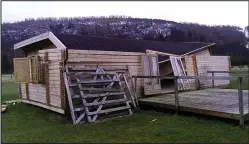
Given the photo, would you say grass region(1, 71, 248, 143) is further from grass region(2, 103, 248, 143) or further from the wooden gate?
the wooden gate

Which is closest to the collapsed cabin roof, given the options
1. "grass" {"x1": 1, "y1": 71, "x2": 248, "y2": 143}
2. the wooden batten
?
the wooden batten

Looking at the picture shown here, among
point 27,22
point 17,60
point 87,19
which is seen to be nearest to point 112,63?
point 17,60

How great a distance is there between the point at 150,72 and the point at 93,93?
10.9ft

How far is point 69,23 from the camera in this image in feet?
64.0

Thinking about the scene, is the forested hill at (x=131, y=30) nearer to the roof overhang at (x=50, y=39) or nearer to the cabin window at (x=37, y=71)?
the roof overhang at (x=50, y=39)

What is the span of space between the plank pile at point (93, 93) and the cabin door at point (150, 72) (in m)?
1.46

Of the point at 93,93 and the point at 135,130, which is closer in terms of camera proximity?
the point at 135,130

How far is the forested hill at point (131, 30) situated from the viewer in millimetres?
18753

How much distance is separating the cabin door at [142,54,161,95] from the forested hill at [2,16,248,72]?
8.26 m

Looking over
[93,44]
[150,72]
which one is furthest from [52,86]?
[150,72]

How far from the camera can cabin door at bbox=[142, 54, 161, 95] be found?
1023cm

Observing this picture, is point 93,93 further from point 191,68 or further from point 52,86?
point 191,68

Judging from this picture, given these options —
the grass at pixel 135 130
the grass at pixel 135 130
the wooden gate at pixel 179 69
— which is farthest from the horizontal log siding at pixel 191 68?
the grass at pixel 135 130

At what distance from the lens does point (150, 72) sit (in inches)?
418
